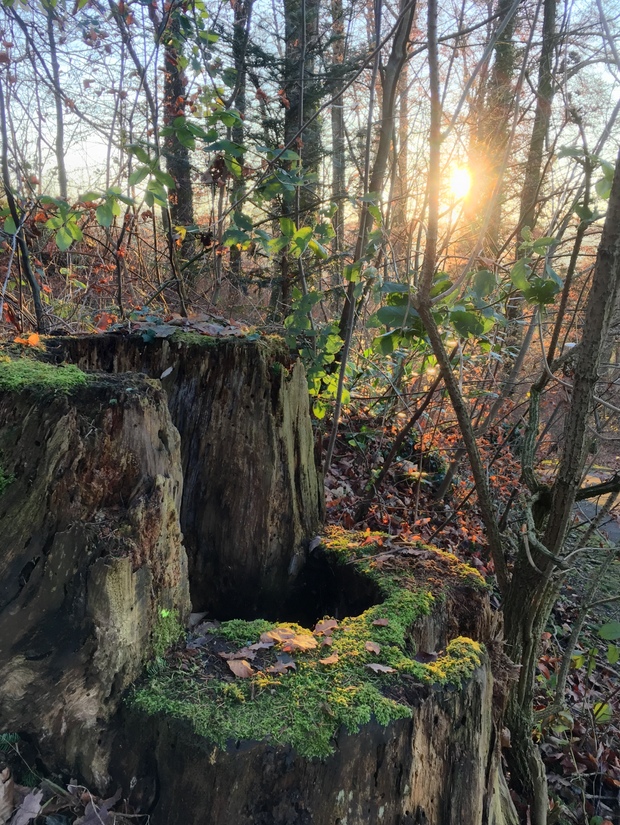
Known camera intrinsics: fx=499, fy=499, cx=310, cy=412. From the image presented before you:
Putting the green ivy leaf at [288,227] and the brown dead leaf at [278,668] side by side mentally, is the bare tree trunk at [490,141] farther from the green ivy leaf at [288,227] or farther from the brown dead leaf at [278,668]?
the brown dead leaf at [278,668]

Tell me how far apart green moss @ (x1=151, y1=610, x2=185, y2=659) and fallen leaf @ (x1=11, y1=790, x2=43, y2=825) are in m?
0.52

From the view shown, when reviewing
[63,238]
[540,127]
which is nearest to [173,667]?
[63,238]

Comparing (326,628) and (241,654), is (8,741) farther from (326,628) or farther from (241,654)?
(326,628)

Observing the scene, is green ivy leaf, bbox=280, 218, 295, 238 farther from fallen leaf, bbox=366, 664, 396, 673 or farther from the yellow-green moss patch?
fallen leaf, bbox=366, 664, 396, 673

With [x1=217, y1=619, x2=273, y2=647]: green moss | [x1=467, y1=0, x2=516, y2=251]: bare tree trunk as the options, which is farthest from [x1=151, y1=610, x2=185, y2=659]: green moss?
[x1=467, y1=0, x2=516, y2=251]: bare tree trunk

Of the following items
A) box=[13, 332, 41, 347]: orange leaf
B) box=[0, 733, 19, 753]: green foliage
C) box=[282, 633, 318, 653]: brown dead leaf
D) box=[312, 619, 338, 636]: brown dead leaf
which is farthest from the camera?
box=[13, 332, 41, 347]: orange leaf

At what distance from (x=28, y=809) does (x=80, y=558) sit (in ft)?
2.49

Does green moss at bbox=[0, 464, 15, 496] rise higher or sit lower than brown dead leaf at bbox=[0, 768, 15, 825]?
higher

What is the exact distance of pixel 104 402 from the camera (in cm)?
197

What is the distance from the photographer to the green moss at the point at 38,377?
1975 mm

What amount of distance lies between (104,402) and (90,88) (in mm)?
7574

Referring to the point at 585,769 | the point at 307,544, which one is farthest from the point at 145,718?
the point at 585,769

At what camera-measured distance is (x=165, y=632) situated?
195 cm

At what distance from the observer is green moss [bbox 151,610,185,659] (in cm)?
190
